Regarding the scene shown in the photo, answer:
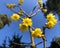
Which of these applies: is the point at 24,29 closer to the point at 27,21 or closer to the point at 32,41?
the point at 27,21

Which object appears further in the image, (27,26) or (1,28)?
(1,28)

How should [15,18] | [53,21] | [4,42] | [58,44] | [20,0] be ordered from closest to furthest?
1. [53,21]
2. [15,18]
3. [20,0]
4. [58,44]
5. [4,42]

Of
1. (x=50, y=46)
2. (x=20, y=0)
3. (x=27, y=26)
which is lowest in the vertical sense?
(x=50, y=46)

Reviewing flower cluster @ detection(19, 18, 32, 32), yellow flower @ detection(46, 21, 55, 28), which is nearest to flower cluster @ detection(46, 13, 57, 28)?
yellow flower @ detection(46, 21, 55, 28)

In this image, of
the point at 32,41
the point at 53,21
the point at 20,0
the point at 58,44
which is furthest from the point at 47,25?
the point at 58,44

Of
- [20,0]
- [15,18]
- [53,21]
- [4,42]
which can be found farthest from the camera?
[4,42]

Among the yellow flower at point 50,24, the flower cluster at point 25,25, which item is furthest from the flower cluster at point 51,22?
the flower cluster at point 25,25

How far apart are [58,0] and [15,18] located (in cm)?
254

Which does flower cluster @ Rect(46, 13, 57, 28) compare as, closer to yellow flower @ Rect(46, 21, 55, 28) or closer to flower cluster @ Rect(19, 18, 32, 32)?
yellow flower @ Rect(46, 21, 55, 28)

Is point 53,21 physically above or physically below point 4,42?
above

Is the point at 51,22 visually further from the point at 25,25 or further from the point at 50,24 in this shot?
the point at 25,25

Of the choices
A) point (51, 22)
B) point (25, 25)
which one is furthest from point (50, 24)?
point (25, 25)

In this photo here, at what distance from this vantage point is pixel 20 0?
172 cm

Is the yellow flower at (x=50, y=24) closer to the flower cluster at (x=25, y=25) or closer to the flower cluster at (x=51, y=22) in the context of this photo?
the flower cluster at (x=51, y=22)
